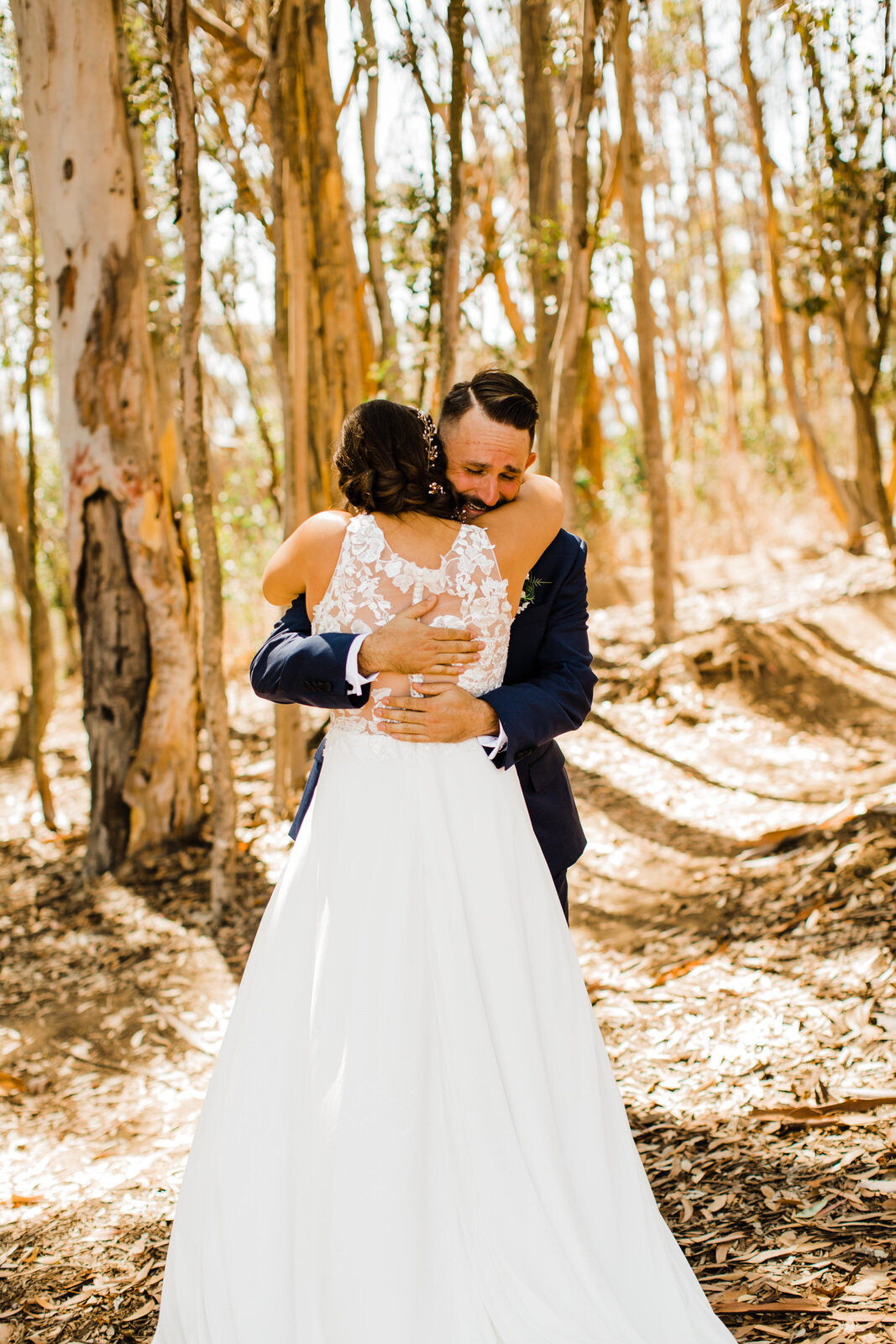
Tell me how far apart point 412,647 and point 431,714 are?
150 millimetres

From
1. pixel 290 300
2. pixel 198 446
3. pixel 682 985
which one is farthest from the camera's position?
pixel 290 300

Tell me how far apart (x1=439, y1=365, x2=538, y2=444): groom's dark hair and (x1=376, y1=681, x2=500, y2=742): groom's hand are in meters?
0.59

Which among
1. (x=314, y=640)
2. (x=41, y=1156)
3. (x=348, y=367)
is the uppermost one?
(x=348, y=367)

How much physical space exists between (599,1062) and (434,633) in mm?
977

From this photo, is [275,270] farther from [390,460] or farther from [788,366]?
[788,366]

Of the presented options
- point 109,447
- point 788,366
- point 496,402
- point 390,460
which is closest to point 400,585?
point 390,460

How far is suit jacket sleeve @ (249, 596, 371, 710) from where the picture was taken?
6.69 ft

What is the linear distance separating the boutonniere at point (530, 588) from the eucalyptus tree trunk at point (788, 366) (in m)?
7.72

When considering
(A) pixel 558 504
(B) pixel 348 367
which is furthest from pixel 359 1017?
(B) pixel 348 367

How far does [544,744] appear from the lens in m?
2.47

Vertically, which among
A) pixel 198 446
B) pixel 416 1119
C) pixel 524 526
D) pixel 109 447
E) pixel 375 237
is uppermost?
pixel 375 237

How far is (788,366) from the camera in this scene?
9266mm

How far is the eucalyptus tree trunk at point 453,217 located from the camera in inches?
176

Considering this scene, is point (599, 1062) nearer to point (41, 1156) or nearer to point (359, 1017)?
point (359, 1017)
